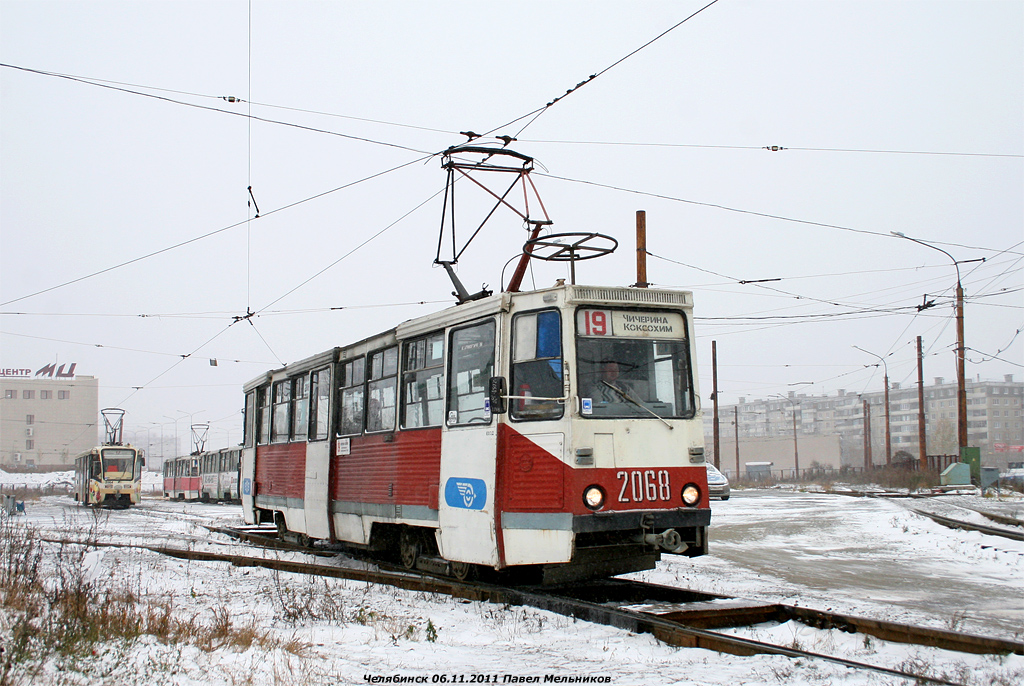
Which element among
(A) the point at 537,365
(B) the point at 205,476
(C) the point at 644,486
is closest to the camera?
(C) the point at 644,486

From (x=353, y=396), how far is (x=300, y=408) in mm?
2477

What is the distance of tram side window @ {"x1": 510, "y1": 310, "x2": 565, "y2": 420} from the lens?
27.8 ft

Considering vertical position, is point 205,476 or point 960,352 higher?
point 960,352

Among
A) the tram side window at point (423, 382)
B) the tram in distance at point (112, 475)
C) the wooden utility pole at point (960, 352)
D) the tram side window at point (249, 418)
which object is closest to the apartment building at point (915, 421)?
the wooden utility pole at point (960, 352)

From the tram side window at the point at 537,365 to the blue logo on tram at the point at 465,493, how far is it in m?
0.87

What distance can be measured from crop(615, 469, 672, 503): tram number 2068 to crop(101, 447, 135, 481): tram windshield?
1276 inches

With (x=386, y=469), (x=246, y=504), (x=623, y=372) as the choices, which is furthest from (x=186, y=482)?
(x=623, y=372)

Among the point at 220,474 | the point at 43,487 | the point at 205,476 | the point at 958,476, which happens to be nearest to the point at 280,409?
the point at 958,476

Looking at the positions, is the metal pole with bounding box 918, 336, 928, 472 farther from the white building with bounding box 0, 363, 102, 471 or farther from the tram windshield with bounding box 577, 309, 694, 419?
the white building with bounding box 0, 363, 102, 471

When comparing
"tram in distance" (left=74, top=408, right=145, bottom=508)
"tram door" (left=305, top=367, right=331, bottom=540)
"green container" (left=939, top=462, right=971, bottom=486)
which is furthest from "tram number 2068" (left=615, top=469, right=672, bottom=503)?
"tram in distance" (left=74, top=408, right=145, bottom=508)

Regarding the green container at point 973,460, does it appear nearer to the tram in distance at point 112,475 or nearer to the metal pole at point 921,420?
the metal pole at point 921,420

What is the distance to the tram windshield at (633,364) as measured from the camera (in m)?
8.51

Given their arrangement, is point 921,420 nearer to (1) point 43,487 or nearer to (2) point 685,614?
(2) point 685,614

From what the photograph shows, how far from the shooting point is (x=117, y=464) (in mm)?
35969
